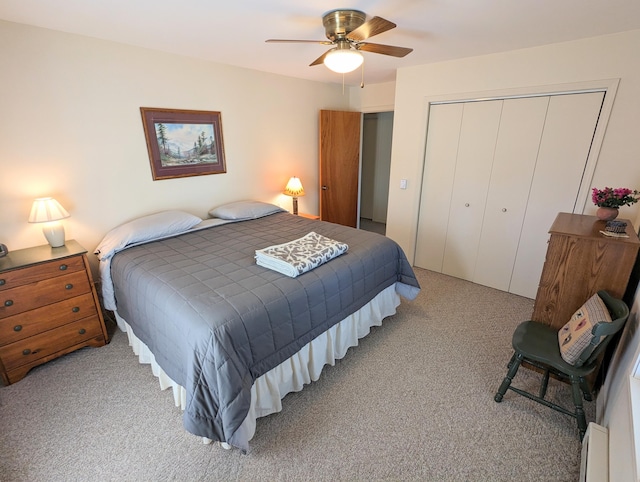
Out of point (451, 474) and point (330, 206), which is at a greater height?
point (330, 206)

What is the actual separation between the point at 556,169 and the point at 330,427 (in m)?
2.79

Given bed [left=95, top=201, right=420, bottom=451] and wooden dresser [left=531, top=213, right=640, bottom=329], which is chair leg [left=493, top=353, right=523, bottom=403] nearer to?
wooden dresser [left=531, top=213, right=640, bottom=329]

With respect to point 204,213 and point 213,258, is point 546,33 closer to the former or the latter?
point 213,258

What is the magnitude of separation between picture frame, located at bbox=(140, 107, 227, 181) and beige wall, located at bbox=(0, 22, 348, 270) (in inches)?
2.6

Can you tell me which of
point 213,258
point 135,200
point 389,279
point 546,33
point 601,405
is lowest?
point 601,405

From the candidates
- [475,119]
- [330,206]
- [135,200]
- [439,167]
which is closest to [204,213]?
[135,200]

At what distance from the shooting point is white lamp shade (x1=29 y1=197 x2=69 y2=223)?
2082mm

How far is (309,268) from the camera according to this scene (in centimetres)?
199

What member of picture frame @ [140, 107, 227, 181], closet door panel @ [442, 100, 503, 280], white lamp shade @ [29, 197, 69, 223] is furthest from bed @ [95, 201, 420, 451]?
closet door panel @ [442, 100, 503, 280]

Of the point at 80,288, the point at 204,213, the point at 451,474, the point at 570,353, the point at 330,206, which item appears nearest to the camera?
the point at 451,474

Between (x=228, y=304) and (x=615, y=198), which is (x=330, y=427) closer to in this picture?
(x=228, y=304)

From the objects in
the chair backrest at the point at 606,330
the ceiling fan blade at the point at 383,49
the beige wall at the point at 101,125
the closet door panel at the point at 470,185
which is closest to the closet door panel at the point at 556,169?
the closet door panel at the point at 470,185

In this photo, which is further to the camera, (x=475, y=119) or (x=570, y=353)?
(x=475, y=119)

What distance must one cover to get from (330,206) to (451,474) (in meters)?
3.47
